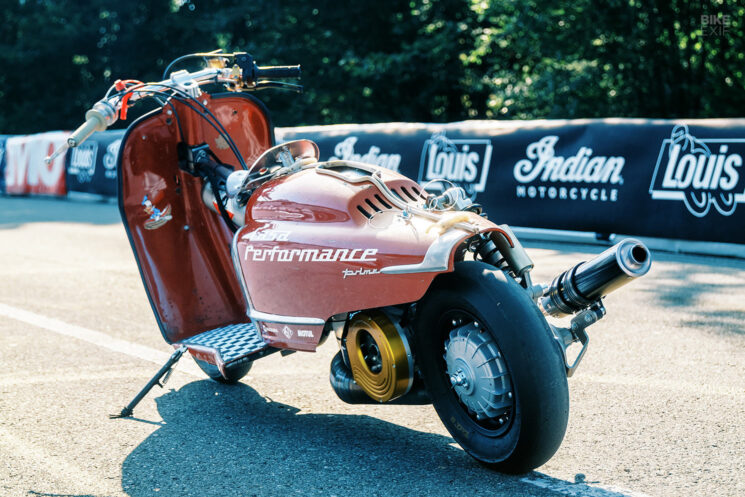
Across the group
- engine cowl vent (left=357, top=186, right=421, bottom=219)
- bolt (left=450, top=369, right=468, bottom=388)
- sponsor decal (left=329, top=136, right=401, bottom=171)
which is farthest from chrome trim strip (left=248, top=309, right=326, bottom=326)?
sponsor decal (left=329, top=136, right=401, bottom=171)

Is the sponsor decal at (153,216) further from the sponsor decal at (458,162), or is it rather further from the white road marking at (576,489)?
the sponsor decal at (458,162)

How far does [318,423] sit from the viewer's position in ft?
12.1

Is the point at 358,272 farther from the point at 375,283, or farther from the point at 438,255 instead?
the point at 438,255

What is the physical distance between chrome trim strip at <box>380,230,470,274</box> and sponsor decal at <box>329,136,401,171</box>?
758cm

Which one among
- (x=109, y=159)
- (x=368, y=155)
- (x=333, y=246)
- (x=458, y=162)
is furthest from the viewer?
(x=109, y=159)

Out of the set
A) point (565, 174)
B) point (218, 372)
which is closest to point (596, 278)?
point (218, 372)

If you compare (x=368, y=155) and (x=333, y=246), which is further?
(x=368, y=155)

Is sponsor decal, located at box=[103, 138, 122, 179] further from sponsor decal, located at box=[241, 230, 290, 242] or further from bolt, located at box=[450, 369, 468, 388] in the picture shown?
bolt, located at box=[450, 369, 468, 388]

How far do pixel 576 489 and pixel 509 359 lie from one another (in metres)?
0.54

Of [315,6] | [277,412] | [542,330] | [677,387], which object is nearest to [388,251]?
[542,330]

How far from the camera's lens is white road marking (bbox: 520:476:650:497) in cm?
282

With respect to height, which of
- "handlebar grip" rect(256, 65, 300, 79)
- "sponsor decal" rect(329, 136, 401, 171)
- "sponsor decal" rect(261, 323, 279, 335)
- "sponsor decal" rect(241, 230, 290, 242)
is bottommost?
"sponsor decal" rect(329, 136, 401, 171)

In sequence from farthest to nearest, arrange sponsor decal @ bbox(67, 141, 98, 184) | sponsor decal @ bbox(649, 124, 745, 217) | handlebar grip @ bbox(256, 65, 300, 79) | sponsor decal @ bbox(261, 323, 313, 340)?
sponsor decal @ bbox(67, 141, 98, 184)
sponsor decal @ bbox(649, 124, 745, 217)
handlebar grip @ bbox(256, 65, 300, 79)
sponsor decal @ bbox(261, 323, 313, 340)

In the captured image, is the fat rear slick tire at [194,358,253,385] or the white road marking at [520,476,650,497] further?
the fat rear slick tire at [194,358,253,385]
